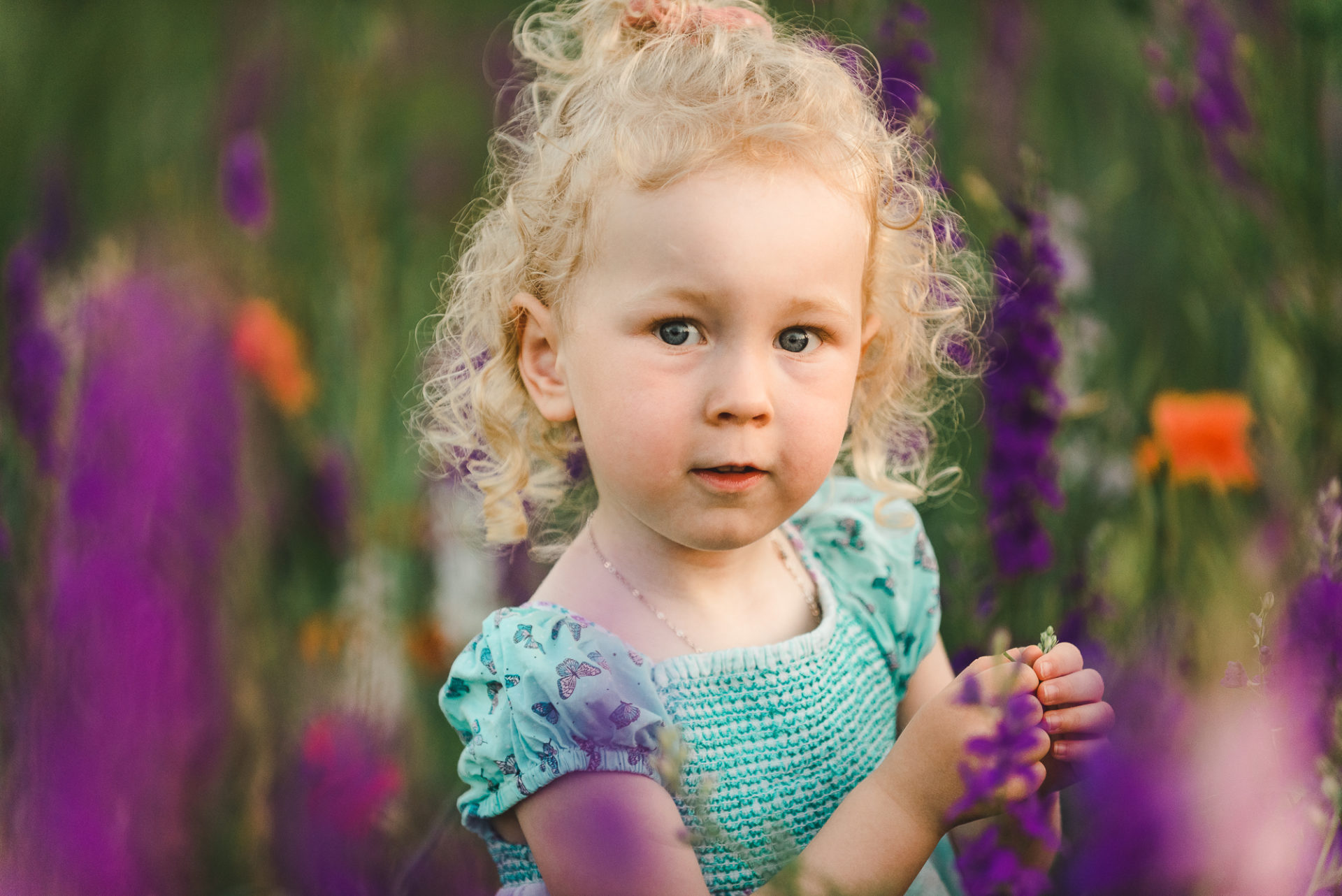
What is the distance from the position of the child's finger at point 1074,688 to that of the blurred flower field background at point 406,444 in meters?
0.01

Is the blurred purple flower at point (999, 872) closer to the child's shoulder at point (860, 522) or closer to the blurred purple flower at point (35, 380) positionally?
the child's shoulder at point (860, 522)

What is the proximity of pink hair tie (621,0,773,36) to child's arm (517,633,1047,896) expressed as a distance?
0.51 meters

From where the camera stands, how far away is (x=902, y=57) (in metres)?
1.07

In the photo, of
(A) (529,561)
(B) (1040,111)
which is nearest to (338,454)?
(A) (529,561)

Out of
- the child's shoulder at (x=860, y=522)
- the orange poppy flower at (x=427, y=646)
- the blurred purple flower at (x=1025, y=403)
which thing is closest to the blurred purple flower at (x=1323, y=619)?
the blurred purple flower at (x=1025, y=403)

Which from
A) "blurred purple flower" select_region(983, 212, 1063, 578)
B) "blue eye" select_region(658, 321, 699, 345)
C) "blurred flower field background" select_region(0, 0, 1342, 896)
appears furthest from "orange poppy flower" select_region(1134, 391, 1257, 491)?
"blue eye" select_region(658, 321, 699, 345)

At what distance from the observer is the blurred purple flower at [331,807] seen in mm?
592

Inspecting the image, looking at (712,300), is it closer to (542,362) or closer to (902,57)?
(542,362)

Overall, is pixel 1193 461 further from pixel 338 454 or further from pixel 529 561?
pixel 338 454

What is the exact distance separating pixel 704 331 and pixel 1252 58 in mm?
623

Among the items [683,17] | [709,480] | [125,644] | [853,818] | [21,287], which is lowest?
[853,818]

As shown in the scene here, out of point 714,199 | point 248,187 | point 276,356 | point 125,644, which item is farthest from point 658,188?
point 276,356

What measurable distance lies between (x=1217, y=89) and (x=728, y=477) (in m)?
0.69

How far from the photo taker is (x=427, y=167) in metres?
2.28
